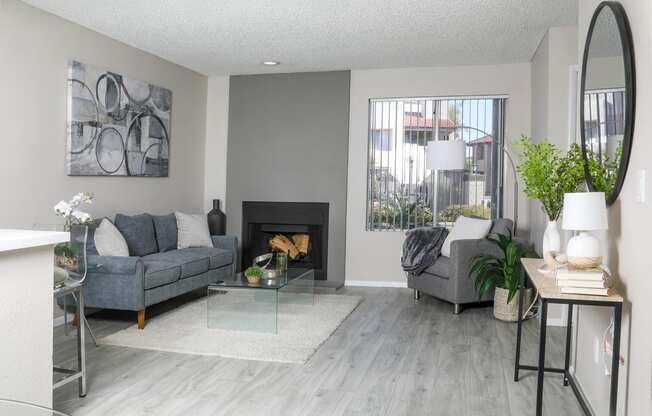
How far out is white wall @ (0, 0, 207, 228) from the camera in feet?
13.7

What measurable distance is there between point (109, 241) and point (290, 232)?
265 centimetres

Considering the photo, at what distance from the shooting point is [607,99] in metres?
2.66

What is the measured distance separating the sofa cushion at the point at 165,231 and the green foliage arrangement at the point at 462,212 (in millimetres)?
2796

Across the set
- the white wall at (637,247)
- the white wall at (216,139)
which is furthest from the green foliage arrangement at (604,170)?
the white wall at (216,139)

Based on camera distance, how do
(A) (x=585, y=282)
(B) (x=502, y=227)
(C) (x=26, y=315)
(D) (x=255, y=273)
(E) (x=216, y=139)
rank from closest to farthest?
(C) (x=26, y=315)
(A) (x=585, y=282)
(D) (x=255, y=273)
(B) (x=502, y=227)
(E) (x=216, y=139)

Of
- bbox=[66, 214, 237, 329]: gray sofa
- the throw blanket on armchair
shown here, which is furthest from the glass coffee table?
the throw blanket on armchair

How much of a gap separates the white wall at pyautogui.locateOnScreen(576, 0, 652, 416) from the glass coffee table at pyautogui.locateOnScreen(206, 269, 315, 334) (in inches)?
96.7

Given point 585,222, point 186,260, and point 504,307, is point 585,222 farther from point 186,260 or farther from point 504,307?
point 186,260

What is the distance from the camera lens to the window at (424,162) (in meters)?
6.29

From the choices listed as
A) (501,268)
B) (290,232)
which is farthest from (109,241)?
(501,268)

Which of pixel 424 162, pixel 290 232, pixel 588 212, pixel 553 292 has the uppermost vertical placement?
pixel 424 162

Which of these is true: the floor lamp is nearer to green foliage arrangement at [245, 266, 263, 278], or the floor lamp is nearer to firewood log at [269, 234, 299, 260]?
green foliage arrangement at [245, 266, 263, 278]

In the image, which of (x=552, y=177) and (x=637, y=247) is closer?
(x=637, y=247)

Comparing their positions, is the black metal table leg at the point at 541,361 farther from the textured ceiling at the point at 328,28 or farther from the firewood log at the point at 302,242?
the firewood log at the point at 302,242
